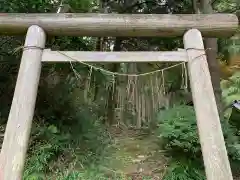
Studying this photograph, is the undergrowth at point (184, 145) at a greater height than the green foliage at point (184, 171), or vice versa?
the undergrowth at point (184, 145)

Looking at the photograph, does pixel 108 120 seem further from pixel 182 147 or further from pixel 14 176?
pixel 14 176

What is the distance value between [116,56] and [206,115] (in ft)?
3.32

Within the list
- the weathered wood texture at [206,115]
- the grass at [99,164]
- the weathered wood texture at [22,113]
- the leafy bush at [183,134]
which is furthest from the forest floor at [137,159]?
the weathered wood texture at [22,113]

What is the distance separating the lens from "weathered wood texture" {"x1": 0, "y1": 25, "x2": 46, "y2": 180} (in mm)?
2686

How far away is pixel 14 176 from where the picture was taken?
→ 263cm

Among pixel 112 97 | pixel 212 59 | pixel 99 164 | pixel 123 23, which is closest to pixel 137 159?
pixel 99 164

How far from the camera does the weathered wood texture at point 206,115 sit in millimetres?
2638

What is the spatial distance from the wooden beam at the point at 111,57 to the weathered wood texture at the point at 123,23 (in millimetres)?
309

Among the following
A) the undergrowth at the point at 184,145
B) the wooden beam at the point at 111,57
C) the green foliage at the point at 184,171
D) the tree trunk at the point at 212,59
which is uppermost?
the tree trunk at the point at 212,59

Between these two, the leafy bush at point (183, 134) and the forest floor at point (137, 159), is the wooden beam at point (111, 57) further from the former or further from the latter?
the forest floor at point (137, 159)

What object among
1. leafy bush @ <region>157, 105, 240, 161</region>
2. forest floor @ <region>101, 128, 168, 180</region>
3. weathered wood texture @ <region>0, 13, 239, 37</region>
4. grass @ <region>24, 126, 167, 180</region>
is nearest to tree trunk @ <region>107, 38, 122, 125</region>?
forest floor @ <region>101, 128, 168, 180</region>

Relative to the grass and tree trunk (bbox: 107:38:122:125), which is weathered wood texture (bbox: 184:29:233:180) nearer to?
the grass

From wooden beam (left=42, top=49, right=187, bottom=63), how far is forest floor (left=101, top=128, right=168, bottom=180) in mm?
1751

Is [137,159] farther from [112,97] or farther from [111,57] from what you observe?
[111,57]
